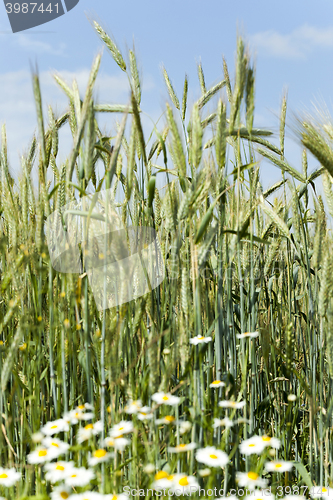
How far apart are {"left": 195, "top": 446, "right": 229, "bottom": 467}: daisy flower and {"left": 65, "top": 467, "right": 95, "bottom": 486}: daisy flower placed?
225 mm

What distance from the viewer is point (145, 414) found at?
1010 millimetres

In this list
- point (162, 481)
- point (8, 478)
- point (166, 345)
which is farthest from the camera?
point (166, 345)

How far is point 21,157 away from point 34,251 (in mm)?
408

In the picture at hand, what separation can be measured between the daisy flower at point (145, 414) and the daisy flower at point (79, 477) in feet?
0.49

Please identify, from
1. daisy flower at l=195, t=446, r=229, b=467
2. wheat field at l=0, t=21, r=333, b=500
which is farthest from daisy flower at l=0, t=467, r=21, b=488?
daisy flower at l=195, t=446, r=229, b=467

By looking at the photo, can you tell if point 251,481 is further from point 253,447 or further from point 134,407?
point 134,407

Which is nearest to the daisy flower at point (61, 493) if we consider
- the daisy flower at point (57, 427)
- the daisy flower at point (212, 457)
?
the daisy flower at point (57, 427)

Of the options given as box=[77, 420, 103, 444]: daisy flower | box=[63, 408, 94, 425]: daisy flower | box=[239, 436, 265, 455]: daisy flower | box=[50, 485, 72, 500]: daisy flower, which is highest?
box=[63, 408, 94, 425]: daisy flower

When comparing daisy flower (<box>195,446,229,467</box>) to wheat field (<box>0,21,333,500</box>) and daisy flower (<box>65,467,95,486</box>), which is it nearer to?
wheat field (<box>0,21,333,500</box>)

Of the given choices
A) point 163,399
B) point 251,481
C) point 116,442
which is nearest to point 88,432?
point 116,442

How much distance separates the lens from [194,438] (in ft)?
3.26

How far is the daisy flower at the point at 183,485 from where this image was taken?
0.86 m

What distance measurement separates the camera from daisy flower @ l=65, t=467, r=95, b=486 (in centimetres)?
88

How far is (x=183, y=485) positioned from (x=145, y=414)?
19 centimetres
